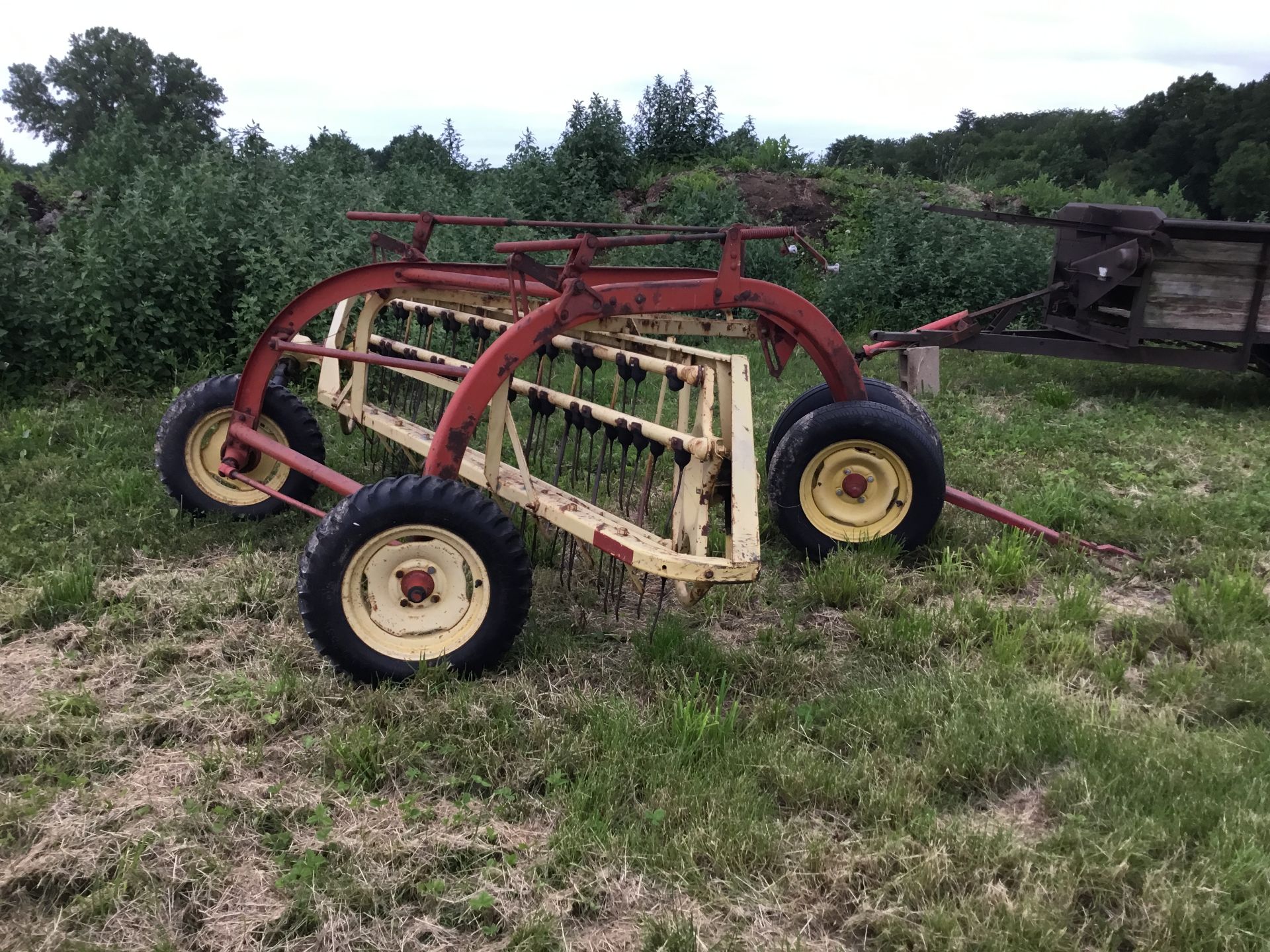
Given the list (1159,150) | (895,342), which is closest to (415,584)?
(895,342)

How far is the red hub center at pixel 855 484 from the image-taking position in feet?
13.9

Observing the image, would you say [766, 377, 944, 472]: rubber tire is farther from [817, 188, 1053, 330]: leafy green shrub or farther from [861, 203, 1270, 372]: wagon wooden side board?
[817, 188, 1053, 330]: leafy green shrub

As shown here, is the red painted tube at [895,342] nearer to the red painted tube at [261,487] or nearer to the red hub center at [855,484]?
the red hub center at [855,484]

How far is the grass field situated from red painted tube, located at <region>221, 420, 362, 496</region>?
→ 1.68 feet

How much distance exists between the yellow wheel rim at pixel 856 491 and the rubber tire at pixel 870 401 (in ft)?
0.74

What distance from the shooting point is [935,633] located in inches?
142

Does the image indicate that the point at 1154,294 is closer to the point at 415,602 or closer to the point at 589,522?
the point at 589,522

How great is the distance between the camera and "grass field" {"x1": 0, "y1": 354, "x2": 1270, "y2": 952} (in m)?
2.25

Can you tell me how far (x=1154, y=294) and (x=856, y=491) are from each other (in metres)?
3.91

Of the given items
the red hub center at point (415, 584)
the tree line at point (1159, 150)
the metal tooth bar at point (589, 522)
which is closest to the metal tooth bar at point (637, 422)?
the metal tooth bar at point (589, 522)

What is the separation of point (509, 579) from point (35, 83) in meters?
31.5

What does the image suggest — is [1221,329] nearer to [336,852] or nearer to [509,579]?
[509,579]

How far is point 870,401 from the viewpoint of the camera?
4.29m

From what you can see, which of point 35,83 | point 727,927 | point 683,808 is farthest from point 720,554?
point 35,83
